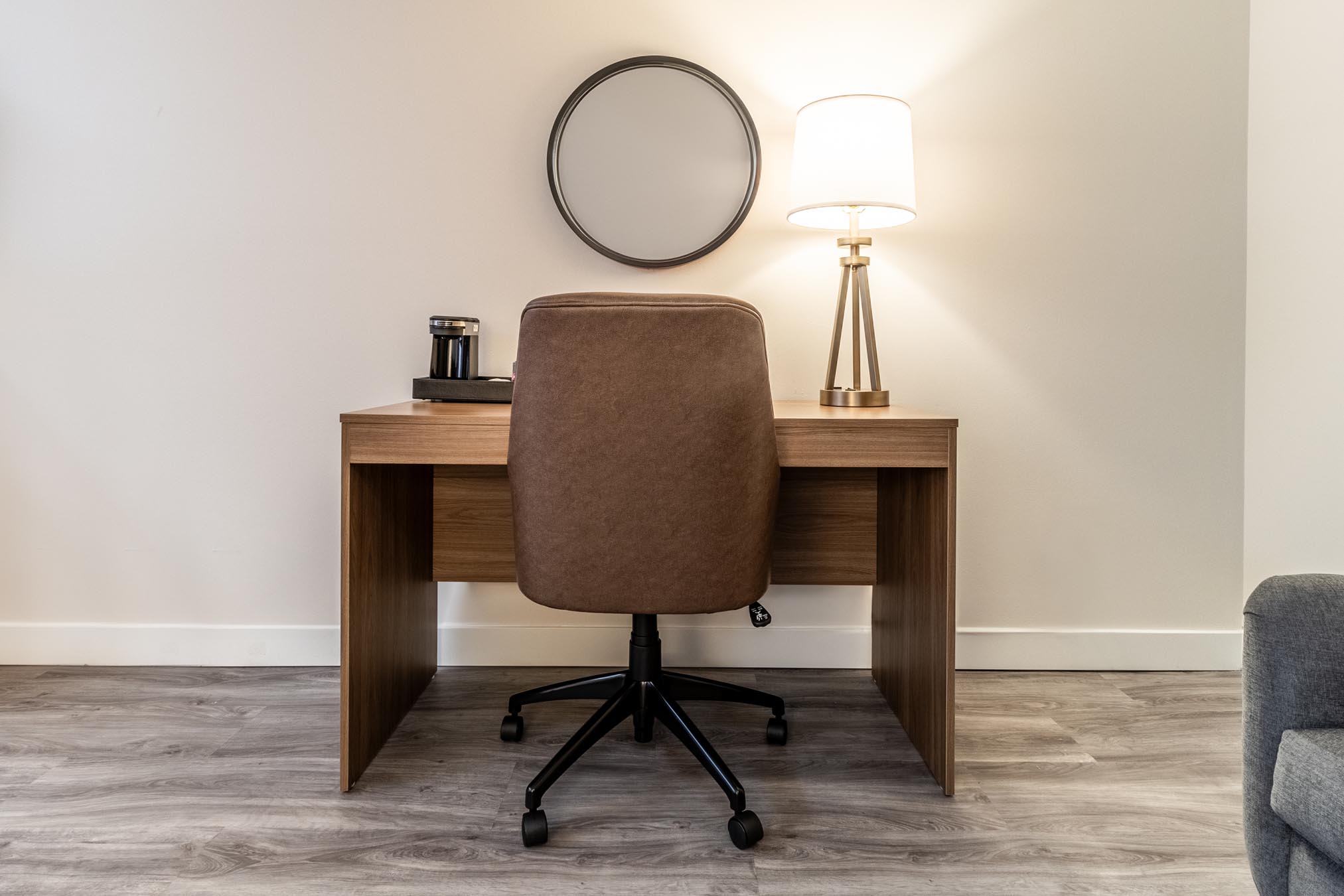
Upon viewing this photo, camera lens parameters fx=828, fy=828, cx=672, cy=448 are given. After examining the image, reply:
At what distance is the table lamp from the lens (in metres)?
1.81

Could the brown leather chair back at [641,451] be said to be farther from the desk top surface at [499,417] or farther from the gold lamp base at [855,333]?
the gold lamp base at [855,333]

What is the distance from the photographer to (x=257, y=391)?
2229 mm

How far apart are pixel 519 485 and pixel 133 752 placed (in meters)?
1.07

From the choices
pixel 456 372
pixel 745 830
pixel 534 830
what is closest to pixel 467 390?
pixel 456 372

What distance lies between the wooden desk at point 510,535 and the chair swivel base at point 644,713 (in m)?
0.31

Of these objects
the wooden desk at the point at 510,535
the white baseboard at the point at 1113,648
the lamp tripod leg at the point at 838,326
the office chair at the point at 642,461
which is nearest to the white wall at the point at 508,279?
the white baseboard at the point at 1113,648

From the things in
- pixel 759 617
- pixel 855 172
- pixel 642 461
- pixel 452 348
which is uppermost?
pixel 855 172

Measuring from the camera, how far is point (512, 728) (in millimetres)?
1812

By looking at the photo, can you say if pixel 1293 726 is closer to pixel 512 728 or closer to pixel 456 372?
pixel 512 728

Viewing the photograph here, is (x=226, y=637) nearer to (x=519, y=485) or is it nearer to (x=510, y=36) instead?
(x=519, y=485)

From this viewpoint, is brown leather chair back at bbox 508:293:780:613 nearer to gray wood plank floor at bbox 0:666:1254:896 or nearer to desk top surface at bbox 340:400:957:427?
desk top surface at bbox 340:400:957:427

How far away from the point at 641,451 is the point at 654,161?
111 cm

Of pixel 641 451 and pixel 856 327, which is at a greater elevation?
pixel 856 327

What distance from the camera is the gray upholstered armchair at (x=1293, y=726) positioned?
0.95m
